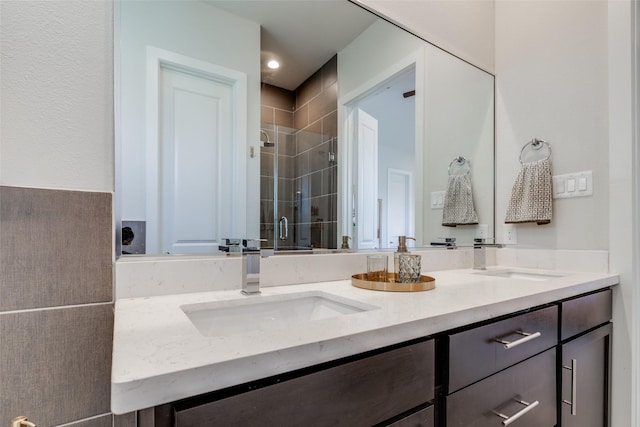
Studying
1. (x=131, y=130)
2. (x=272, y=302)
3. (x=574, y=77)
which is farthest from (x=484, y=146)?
(x=131, y=130)

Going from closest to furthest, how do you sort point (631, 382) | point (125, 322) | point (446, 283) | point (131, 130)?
point (125, 322) < point (131, 130) < point (446, 283) < point (631, 382)

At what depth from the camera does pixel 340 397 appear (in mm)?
533

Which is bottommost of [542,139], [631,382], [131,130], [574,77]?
[631,382]

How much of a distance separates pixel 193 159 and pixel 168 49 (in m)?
0.32

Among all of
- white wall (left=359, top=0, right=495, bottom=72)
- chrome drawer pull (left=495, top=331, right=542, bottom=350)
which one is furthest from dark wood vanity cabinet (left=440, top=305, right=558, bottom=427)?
white wall (left=359, top=0, right=495, bottom=72)

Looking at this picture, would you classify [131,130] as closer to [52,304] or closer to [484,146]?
[52,304]

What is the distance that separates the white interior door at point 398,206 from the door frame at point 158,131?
663mm

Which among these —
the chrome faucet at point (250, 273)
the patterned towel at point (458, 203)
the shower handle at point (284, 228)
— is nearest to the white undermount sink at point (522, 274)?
the patterned towel at point (458, 203)

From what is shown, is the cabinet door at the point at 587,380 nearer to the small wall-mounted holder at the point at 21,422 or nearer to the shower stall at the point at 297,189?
the shower stall at the point at 297,189

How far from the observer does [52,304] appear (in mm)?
663

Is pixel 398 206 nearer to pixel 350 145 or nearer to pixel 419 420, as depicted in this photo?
pixel 350 145

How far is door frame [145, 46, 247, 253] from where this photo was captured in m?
0.90

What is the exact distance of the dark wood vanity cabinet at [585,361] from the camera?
3.38 ft

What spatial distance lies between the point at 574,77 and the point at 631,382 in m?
1.29
